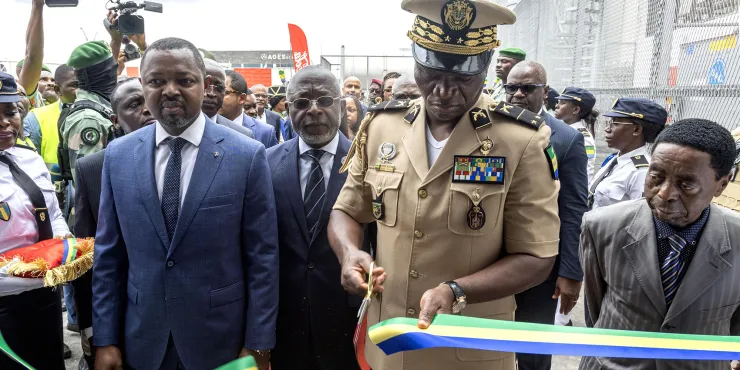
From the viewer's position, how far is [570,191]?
3.16m

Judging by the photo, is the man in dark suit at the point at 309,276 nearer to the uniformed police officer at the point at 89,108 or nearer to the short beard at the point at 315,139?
the short beard at the point at 315,139

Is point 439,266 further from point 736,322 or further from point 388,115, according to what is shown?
point 736,322

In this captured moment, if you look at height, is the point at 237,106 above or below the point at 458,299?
above

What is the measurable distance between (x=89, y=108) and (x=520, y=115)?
3188 mm

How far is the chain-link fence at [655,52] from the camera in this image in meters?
4.16

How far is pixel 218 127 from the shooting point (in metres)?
2.25

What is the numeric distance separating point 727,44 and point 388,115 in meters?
3.69

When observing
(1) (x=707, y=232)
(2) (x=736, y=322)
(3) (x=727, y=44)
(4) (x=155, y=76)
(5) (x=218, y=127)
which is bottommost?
(2) (x=736, y=322)

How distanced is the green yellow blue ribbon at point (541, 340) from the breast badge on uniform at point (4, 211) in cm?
204

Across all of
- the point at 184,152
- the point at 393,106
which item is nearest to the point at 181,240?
the point at 184,152

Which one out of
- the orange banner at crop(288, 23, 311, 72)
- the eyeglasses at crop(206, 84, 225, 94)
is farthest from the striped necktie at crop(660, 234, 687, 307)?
the orange banner at crop(288, 23, 311, 72)

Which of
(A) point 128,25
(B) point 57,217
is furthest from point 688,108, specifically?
(A) point 128,25

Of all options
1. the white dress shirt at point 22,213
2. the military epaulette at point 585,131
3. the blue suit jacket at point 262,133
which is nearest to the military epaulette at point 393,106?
the white dress shirt at point 22,213

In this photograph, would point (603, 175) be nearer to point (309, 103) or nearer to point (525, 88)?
point (525, 88)
